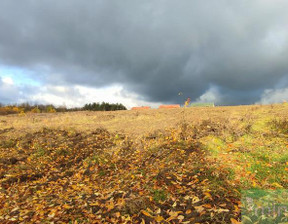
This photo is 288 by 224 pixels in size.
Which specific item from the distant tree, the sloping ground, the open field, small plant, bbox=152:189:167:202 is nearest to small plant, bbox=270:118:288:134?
the open field

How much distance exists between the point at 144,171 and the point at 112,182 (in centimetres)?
105

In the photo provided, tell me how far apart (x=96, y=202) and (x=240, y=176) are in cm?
399

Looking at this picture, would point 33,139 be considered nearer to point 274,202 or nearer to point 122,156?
point 122,156

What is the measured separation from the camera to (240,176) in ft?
20.0

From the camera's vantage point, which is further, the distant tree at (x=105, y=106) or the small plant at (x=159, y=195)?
the distant tree at (x=105, y=106)

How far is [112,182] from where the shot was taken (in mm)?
6598

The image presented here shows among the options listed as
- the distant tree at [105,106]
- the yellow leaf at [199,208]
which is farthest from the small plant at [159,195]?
the distant tree at [105,106]

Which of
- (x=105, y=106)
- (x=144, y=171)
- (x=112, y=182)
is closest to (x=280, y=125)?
(x=144, y=171)

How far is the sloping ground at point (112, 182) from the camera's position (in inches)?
187

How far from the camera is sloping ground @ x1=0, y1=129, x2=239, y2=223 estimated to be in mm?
4750

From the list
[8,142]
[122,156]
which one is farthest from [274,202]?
[8,142]

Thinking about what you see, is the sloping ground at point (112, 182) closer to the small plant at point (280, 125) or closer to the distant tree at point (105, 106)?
the small plant at point (280, 125)

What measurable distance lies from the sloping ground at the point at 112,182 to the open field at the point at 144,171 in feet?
0.07

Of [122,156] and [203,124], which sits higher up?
[203,124]
